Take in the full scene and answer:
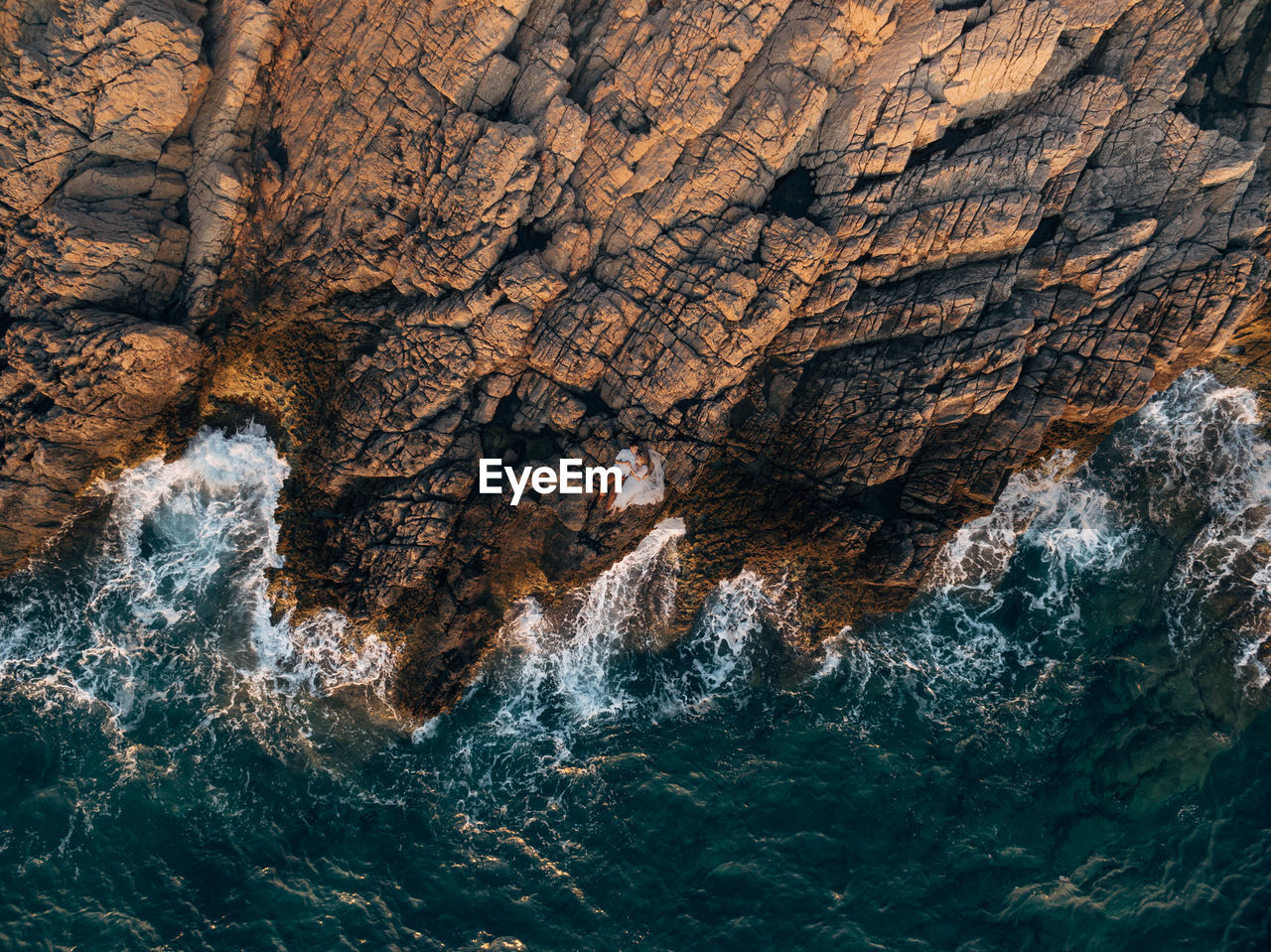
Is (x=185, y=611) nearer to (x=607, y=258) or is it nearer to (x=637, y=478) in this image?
(x=637, y=478)

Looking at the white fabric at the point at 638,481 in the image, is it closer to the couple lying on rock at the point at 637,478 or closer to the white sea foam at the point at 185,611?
the couple lying on rock at the point at 637,478

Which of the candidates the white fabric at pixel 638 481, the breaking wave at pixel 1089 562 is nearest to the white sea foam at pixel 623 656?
the white fabric at pixel 638 481

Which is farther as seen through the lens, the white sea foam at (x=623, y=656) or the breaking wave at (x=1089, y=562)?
the white sea foam at (x=623, y=656)

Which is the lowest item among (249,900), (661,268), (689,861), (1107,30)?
(249,900)

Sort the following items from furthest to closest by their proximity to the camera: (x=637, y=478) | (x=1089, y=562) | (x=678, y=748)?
(x=1089, y=562)
(x=678, y=748)
(x=637, y=478)

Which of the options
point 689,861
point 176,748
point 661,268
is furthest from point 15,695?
point 661,268

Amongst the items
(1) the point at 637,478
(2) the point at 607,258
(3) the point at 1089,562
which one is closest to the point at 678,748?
(1) the point at 637,478

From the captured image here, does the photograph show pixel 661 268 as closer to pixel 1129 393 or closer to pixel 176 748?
pixel 1129 393
